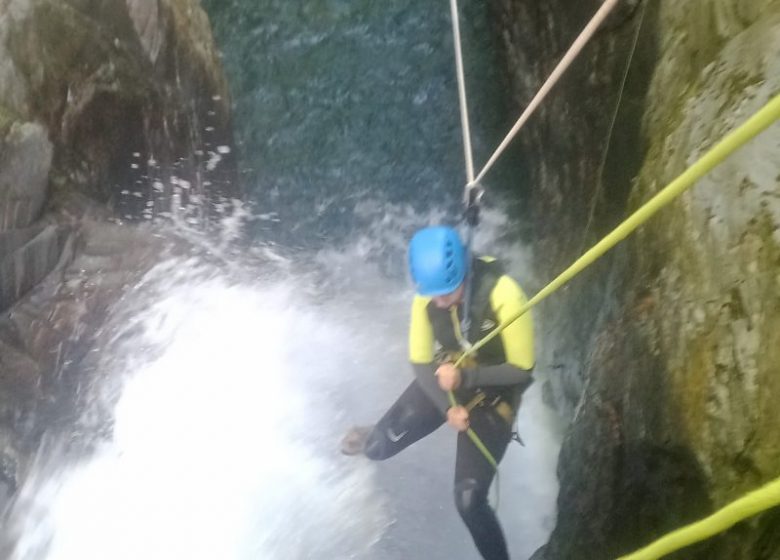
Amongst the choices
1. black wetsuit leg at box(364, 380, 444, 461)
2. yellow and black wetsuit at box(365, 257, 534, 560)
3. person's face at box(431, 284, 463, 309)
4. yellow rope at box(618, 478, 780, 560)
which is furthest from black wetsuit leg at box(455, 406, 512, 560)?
yellow rope at box(618, 478, 780, 560)

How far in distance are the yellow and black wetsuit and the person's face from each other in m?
0.03

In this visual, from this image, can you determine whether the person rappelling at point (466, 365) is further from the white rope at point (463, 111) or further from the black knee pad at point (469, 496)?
the white rope at point (463, 111)

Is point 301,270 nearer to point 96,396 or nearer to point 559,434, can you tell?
point 96,396

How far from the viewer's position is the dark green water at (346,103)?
3.41 metres

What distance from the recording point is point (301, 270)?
3311 millimetres

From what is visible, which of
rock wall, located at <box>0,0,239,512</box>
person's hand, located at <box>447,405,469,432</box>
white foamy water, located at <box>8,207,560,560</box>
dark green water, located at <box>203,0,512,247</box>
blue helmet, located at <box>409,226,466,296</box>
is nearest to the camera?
blue helmet, located at <box>409,226,466,296</box>

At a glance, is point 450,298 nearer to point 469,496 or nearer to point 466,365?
point 466,365

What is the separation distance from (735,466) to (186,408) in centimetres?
221

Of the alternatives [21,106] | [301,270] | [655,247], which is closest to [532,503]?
[655,247]

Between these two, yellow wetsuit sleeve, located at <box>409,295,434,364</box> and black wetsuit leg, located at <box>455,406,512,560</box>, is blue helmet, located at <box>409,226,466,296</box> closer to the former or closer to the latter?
yellow wetsuit sleeve, located at <box>409,295,434,364</box>

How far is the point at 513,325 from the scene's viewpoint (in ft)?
7.11

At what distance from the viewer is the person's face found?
2.20 m

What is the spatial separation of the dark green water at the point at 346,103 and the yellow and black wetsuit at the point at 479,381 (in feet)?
3.70

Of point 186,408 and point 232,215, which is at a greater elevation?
point 232,215
